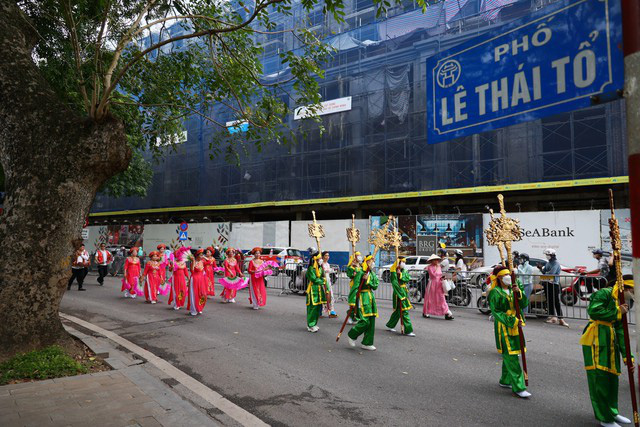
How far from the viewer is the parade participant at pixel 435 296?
10.5 m

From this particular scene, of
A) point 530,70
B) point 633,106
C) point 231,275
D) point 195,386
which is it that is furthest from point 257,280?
point 633,106

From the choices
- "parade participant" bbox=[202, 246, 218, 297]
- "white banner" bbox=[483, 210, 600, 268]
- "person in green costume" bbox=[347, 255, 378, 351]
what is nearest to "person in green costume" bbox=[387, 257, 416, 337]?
"person in green costume" bbox=[347, 255, 378, 351]

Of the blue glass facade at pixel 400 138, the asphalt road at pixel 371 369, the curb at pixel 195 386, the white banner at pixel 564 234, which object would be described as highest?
the blue glass facade at pixel 400 138

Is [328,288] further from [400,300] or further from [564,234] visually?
[564,234]

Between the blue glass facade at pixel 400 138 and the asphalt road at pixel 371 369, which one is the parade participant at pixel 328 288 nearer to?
the asphalt road at pixel 371 369

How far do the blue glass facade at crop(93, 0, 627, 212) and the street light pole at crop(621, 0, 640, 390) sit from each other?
20.8m

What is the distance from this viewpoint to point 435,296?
10633mm

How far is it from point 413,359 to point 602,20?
18.8 feet

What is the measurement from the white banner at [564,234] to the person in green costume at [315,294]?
46.5 feet

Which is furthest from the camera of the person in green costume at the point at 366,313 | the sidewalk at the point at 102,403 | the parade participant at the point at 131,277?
the parade participant at the point at 131,277

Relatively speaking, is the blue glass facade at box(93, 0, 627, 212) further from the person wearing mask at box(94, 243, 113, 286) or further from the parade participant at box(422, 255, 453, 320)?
the parade participant at box(422, 255, 453, 320)

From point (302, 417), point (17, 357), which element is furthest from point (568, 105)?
point (17, 357)

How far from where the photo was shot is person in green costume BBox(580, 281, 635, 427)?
4.21m

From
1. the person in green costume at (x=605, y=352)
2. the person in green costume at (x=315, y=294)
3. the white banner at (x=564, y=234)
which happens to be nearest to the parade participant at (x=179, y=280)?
the person in green costume at (x=315, y=294)
